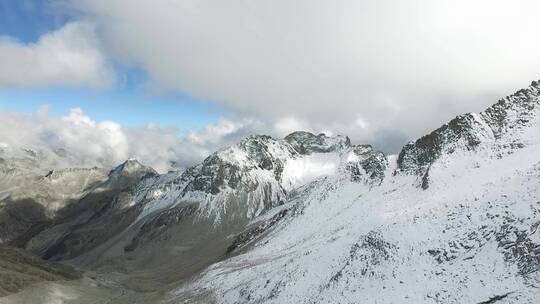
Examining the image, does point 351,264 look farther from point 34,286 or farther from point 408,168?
point 34,286

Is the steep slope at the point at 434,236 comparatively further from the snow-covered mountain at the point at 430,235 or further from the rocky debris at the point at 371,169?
the rocky debris at the point at 371,169

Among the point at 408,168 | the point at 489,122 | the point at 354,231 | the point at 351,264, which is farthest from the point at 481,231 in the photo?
the point at 408,168

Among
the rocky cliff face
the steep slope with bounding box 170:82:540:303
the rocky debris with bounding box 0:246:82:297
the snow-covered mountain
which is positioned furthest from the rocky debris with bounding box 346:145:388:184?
the rocky debris with bounding box 0:246:82:297

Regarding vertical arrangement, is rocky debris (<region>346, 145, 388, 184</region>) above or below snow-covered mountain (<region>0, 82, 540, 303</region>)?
above

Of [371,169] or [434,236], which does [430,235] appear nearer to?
[434,236]

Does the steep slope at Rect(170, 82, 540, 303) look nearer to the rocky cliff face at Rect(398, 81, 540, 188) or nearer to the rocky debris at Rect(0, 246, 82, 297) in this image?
the rocky cliff face at Rect(398, 81, 540, 188)

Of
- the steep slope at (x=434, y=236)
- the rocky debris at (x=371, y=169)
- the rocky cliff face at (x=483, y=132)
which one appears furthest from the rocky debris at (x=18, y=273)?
the rocky cliff face at (x=483, y=132)

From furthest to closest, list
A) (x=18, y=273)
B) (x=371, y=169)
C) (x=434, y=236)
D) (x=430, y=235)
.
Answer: (x=371, y=169) → (x=18, y=273) → (x=430, y=235) → (x=434, y=236)

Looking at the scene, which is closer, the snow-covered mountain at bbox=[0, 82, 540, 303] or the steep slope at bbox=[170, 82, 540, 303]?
the steep slope at bbox=[170, 82, 540, 303]

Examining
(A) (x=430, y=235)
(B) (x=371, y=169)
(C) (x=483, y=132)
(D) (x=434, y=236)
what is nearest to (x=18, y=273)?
(B) (x=371, y=169)
